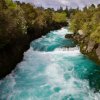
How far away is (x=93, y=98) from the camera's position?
29.4 m

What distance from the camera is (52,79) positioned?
36.2 meters

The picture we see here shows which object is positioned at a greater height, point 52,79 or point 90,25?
point 90,25

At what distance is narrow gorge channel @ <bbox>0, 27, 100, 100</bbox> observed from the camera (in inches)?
1190

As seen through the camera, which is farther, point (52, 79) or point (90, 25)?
point (90, 25)

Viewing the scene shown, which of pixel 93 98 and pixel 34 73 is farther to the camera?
pixel 34 73

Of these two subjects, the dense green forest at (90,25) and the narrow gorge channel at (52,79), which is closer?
the narrow gorge channel at (52,79)

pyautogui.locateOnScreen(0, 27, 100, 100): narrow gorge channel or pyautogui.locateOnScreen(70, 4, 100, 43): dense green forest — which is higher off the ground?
pyautogui.locateOnScreen(70, 4, 100, 43): dense green forest

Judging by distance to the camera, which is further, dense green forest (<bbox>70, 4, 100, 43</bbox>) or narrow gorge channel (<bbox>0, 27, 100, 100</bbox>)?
dense green forest (<bbox>70, 4, 100, 43</bbox>)

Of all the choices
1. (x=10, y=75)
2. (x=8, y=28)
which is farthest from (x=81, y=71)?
(x=8, y=28)

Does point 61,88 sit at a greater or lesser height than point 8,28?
→ lesser

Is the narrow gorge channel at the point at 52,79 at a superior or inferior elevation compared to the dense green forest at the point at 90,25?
inferior

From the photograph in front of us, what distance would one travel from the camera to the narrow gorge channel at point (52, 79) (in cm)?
3022

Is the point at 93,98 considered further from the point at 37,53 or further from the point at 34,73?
the point at 37,53

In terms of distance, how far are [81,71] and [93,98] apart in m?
11.4
